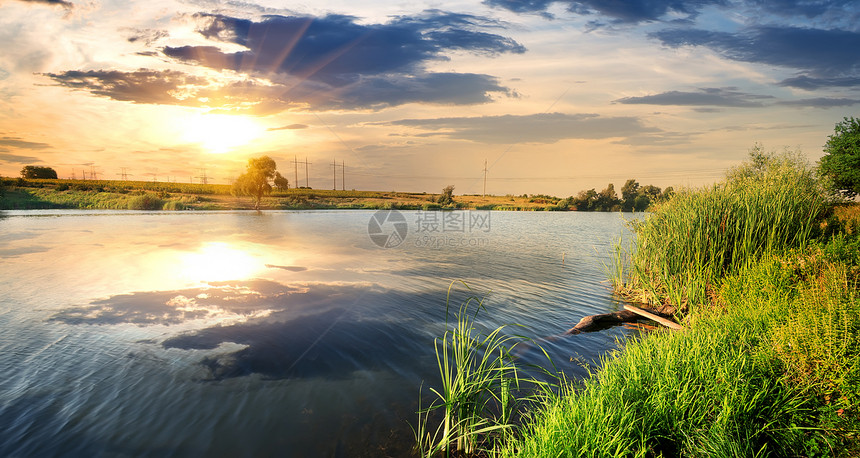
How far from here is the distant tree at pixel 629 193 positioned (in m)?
124

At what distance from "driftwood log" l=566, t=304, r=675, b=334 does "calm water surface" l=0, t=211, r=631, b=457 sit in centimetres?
40

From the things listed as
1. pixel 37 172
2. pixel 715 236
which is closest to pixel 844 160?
pixel 715 236

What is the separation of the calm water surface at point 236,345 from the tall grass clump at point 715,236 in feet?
8.10

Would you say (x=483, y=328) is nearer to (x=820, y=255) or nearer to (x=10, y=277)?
(x=820, y=255)

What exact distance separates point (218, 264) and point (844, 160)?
6274 cm

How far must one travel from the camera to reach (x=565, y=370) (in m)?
8.41

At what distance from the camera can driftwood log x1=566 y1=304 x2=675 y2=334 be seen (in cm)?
1109

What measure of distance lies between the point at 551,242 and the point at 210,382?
104ft

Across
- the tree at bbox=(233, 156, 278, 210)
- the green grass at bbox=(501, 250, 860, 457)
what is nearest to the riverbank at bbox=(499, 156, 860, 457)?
the green grass at bbox=(501, 250, 860, 457)

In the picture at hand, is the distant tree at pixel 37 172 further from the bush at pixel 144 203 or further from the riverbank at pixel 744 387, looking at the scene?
the riverbank at pixel 744 387

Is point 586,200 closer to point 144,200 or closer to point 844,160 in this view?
point 844,160

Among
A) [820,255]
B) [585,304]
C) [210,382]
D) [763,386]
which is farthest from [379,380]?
[820,255]

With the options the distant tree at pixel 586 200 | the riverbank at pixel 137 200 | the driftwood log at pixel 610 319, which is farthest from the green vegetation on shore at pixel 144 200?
the driftwood log at pixel 610 319

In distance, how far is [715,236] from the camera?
12.0 metres
